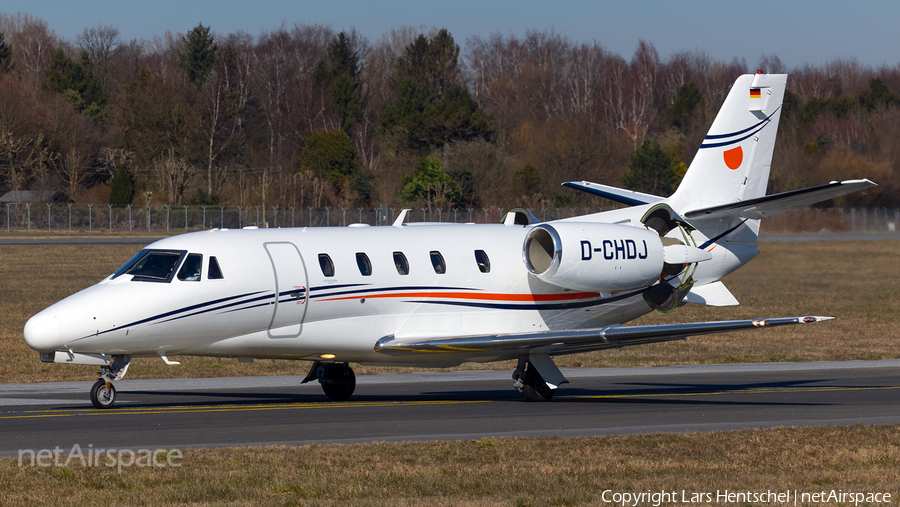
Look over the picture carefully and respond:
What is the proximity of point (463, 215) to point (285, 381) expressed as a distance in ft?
185

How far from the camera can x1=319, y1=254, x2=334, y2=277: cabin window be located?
1809cm

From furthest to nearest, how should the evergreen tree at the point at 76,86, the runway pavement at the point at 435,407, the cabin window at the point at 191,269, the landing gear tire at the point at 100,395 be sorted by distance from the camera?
the evergreen tree at the point at 76,86 < the landing gear tire at the point at 100,395 < the cabin window at the point at 191,269 < the runway pavement at the point at 435,407

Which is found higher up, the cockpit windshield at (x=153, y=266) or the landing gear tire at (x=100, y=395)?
the cockpit windshield at (x=153, y=266)

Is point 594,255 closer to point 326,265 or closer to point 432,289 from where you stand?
point 432,289

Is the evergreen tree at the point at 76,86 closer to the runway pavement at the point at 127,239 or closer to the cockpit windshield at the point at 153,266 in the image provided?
the runway pavement at the point at 127,239

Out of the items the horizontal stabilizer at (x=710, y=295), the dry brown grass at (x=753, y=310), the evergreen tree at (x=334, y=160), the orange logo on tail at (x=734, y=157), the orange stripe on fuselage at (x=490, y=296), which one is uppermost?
the evergreen tree at (x=334, y=160)

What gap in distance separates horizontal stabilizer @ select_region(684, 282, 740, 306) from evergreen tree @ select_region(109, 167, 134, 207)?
251ft

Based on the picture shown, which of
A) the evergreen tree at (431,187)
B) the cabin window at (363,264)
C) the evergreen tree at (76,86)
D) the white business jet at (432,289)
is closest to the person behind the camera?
the white business jet at (432,289)

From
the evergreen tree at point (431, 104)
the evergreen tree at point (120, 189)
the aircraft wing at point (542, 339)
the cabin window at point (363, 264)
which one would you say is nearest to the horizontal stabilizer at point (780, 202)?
the aircraft wing at point (542, 339)

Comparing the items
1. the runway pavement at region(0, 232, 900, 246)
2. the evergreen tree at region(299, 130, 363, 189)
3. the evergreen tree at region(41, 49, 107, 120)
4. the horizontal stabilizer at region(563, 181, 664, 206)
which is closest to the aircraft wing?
the horizontal stabilizer at region(563, 181, 664, 206)

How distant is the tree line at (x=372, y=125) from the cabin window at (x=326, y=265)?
2259 inches

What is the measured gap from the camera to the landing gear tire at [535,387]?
19.6 m

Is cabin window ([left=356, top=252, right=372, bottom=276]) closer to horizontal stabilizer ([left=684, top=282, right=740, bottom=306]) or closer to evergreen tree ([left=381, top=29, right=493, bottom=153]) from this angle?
horizontal stabilizer ([left=684, top=282, right=740, bottom=306])

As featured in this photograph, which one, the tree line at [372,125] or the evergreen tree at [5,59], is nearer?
the tree line at [372,125]
